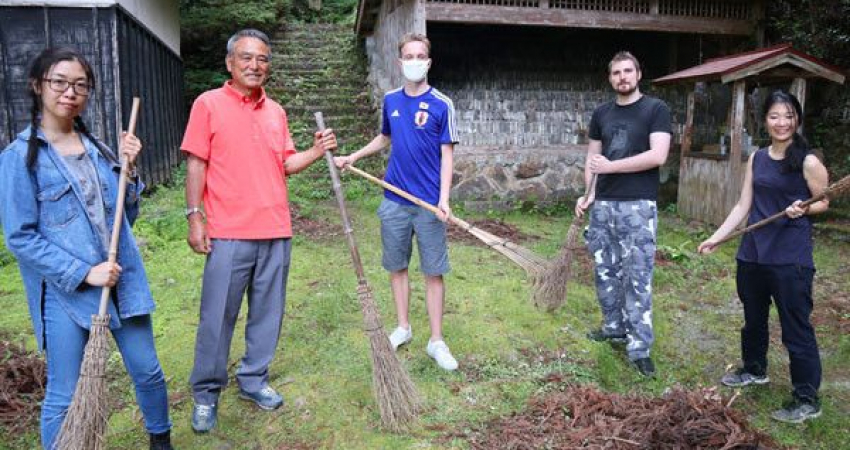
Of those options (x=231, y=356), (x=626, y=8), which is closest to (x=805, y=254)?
(x=231, y=356)

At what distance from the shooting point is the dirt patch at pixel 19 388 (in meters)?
3.39

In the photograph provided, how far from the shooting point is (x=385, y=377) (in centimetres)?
321

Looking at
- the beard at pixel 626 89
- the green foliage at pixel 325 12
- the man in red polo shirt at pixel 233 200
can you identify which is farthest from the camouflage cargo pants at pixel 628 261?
the green foliage at pixel 325 12

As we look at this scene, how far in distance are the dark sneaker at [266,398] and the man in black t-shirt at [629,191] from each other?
229cm

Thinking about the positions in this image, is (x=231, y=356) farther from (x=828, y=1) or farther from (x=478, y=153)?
(x=828, y=1)

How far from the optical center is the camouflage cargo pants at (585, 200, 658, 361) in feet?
12.7

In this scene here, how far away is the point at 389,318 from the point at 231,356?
3.94ft

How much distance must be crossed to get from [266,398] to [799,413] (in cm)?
312

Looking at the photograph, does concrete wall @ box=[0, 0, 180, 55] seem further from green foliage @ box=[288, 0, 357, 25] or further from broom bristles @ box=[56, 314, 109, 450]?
broom bristles @ box=[56, 314, 109, 450]

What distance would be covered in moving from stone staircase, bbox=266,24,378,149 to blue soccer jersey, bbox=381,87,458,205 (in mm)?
7410

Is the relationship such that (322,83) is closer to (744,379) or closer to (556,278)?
(556,278)

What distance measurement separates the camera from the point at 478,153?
9281 millimetres

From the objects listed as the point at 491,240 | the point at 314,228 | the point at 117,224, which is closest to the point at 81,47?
the point at 314,228

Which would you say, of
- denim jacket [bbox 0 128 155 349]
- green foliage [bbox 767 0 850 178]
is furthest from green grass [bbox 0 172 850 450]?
green foliage [bbox 767 0 850 178]
